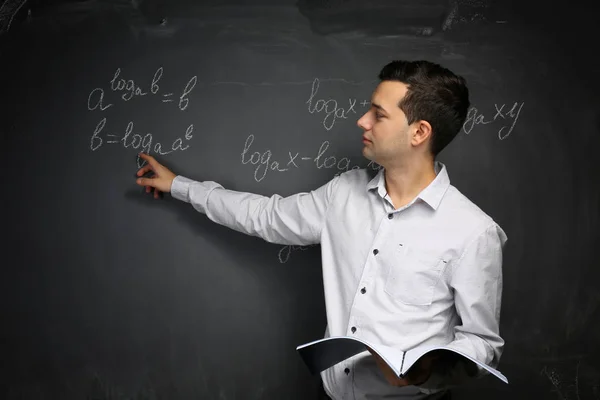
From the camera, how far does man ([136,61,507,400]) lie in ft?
4.89

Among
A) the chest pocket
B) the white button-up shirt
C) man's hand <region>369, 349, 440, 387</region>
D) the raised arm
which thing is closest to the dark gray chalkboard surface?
the raised arm

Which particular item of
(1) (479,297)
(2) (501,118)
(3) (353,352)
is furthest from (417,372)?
(2) (501,118)

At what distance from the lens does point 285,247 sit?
192 cm

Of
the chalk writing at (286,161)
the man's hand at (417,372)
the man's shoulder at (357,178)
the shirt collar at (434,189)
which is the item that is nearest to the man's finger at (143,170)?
the chalk writing at (286,161)

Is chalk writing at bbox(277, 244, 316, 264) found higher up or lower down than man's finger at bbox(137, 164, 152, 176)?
lower down

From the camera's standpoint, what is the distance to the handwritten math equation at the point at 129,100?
185 cm

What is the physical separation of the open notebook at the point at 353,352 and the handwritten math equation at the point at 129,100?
2.74 ft

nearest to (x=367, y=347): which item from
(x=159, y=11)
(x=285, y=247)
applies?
(x=285, y=247)

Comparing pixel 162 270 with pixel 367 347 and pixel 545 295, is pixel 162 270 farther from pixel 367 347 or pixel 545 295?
pixel 545 295

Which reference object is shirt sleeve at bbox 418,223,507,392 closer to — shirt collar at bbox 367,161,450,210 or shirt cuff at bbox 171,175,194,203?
shirt collar at bbox 367,161,450,210

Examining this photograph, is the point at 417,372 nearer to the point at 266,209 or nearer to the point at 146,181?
the point at 266,209

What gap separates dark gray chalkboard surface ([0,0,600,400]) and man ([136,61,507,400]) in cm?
33

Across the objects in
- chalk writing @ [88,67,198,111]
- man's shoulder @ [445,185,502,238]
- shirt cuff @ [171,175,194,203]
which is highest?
chalk writing @ [88,67,198,111]

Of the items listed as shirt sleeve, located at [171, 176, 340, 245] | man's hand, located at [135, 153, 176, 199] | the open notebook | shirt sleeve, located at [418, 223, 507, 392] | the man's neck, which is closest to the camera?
the open notebook
